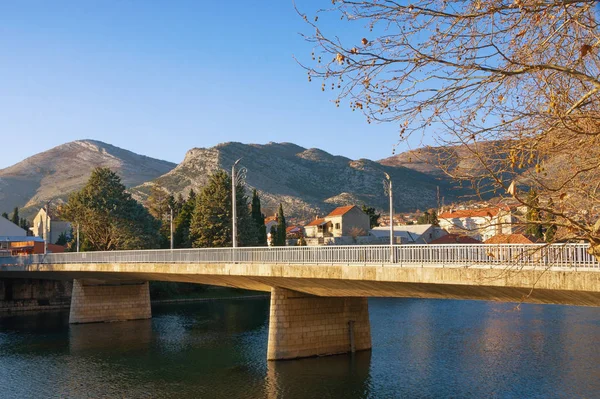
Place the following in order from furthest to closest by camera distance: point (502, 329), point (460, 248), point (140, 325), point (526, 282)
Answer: point (140, 325)
point (502, 329)
point (460, 248)
point (526, 282)

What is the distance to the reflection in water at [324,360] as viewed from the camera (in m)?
26.9

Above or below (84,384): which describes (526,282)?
above

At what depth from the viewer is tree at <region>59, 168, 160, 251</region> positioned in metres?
68.1

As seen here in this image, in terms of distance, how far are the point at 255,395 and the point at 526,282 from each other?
13.2m

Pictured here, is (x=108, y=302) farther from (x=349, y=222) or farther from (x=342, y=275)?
(x=349, y=222)

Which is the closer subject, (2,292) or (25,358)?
(25,358)

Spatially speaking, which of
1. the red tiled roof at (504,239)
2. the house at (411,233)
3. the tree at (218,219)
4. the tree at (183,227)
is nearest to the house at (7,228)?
the tree at (183,227)

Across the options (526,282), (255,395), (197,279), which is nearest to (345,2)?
(526,282)

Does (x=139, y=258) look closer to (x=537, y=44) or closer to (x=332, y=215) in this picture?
(x=537, y=44)

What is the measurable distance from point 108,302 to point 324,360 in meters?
27.9

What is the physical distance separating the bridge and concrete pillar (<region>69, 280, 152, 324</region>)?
0.53ft

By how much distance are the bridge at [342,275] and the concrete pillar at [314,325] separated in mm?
53

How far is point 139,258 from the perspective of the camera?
40188 mm

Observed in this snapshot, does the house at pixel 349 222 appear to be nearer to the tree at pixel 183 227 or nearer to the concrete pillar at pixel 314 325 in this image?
the tree at pixel 183 227
